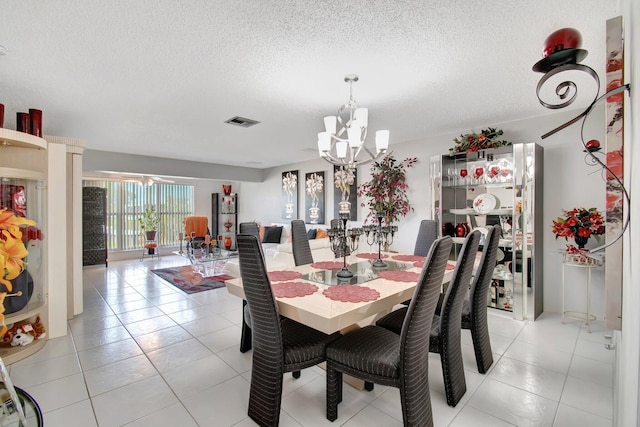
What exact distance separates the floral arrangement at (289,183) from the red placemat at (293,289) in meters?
4.78

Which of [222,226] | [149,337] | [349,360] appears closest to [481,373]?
[349,360]

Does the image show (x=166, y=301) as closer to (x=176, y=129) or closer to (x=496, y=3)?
(x=176, y=129)

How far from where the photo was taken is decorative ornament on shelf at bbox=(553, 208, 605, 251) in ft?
9.33

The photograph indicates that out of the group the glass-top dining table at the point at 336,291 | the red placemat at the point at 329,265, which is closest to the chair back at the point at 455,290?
the glass-top dining table at the point at 336,291

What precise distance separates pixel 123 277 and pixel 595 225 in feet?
22.3

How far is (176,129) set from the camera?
3.91 meters

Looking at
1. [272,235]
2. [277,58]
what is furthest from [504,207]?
[272,235]

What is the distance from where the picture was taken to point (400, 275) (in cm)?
227

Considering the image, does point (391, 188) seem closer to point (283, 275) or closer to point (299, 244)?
point (299, 244)

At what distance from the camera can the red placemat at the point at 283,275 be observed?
219 centimetres

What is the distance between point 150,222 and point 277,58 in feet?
23.2

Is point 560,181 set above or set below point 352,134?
below

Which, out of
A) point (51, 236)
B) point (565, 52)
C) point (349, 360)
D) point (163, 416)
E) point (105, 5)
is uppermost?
point (105, 5)

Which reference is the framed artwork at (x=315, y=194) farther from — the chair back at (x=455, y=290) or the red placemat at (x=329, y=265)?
the chair back at (x=455, y=290)
